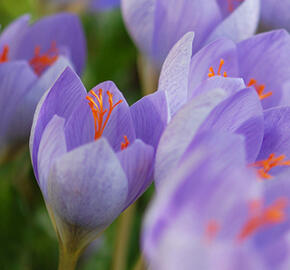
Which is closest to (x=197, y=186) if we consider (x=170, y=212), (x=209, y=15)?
(x=170, y=212)

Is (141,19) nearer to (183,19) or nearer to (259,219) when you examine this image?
(183,19)

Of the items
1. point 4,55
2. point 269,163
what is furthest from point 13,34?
point 269,163

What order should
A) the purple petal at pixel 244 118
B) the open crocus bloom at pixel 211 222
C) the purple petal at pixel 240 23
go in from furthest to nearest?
1. the purple petal at pixel 240 23
2. the purple petal at pixel 244 118
3. the open crocus bloom at pixel 211 222

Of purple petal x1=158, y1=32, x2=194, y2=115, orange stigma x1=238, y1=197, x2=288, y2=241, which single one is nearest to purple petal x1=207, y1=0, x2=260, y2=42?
purple petal x1=158, y1=32, x2=194, y2=115

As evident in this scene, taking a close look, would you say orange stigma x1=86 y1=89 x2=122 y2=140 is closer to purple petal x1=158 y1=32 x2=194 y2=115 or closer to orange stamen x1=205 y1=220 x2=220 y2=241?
purple petal x1=158 y1=32 x2=194 y2=115

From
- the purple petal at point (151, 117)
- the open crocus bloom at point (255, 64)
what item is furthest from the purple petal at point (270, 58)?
the purple petal at point (151, 117)

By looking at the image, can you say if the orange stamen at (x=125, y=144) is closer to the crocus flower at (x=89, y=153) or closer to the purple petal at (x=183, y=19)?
the crocus flower at (x=89, y=153)
